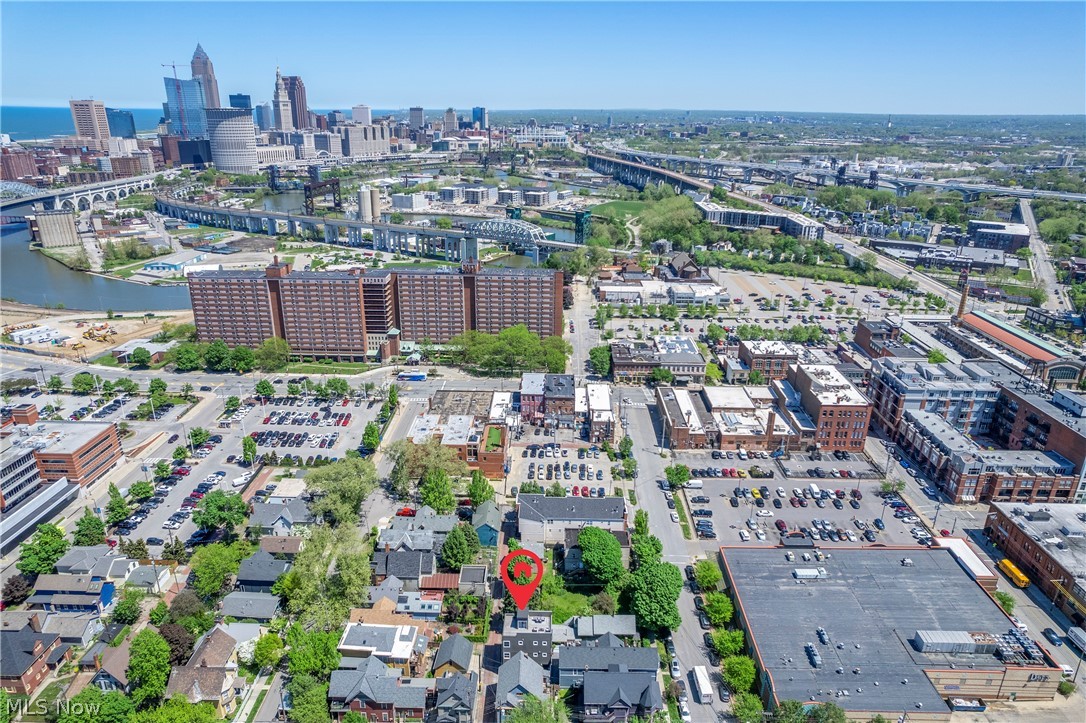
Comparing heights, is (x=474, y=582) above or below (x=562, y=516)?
below

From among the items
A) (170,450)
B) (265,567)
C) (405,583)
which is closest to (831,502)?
(405,583)

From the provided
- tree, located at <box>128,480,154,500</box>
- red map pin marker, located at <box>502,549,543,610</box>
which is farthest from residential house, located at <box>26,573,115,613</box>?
red map pin marker, located at <box>502,549,543,610</box>

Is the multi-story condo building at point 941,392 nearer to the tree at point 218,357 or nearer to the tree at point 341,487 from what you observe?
the tree at point 341,487

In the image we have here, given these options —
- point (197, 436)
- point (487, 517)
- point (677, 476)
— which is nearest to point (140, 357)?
point (197, 436)

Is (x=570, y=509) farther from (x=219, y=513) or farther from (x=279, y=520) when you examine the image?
(x=219, y=513)

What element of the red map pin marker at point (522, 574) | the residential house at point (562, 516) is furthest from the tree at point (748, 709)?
the residential house at point (562, 516)

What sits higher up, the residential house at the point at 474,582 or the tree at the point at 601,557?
the tree at the point at 601,557

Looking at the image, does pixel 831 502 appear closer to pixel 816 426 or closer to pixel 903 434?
pixel 816 426
